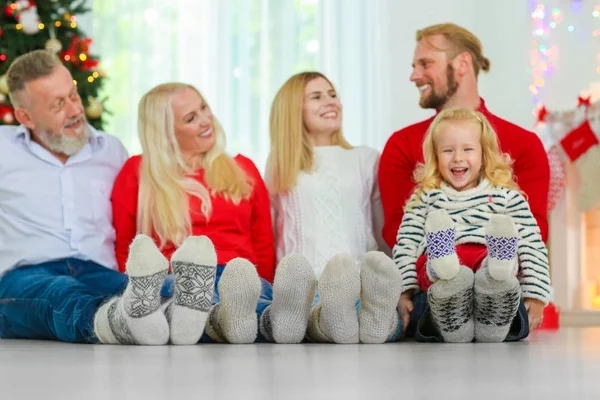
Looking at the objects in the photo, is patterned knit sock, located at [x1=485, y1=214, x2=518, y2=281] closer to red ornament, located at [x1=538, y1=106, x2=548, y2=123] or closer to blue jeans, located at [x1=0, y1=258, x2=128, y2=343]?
blue jeans, located at [x1=0, y1=258, x2=128, y2=343]

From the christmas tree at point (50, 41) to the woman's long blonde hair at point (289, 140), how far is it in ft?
3.69

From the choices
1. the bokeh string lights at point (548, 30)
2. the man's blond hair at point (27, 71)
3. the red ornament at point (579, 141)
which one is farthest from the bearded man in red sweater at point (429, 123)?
the bokeh string lights at point (548, 30)

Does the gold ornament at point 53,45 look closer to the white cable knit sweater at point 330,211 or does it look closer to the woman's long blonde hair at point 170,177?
the woman's long blonde hair at point 170,177

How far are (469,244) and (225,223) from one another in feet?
2.60

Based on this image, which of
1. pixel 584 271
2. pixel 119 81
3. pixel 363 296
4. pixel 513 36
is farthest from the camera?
pixel 513 36

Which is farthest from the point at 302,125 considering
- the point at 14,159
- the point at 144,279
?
the point at 144,279

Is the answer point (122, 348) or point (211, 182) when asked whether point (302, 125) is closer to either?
point (211, 182)

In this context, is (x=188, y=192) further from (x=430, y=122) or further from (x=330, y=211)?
(x=430, y=122)

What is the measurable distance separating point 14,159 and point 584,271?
2.79 meters

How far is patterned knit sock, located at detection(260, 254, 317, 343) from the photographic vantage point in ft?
7.36

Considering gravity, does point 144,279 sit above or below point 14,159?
below

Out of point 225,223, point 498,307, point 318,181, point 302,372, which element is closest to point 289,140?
point 318,181

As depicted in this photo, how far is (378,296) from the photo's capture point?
228 centimetres

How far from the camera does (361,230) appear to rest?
3.10 m
